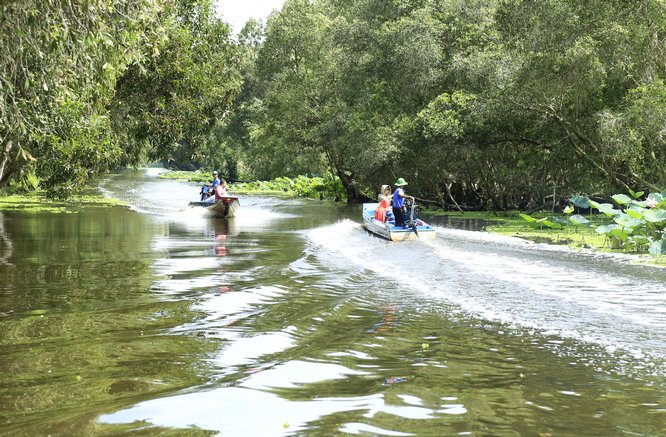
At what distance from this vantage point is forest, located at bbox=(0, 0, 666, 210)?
10.3 m

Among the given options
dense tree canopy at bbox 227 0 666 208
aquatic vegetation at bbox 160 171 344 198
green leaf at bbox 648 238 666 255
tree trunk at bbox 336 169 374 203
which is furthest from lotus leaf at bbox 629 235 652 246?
aquatic vegetation at bbox 160 171 344 198

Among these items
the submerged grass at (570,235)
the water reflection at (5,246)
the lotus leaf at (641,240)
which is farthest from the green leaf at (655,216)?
the water reflection at (5,246)

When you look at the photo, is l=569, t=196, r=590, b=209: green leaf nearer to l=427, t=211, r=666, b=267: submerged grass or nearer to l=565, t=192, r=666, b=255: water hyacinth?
l=427, t=211, r=666, b=267: submerged grass

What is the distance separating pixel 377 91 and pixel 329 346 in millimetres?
31810

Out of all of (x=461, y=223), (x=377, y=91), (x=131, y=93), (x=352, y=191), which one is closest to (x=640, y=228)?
(x=461, y=223)

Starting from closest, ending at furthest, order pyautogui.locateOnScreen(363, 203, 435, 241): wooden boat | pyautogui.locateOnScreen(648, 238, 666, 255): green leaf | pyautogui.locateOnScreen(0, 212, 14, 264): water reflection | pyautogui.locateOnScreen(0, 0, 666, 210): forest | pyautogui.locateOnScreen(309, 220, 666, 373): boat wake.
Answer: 1. pyautogui.locateOnScreen(309, 220, 666, 373): boat wake
2. pyautogui.locateOnScreen(0, 0, 666, 210): forest
3. pyautogui.locateOnScreen(0, 212, 14, 264): water reflection
4. pyautogui.locateOnScreen(648, 238, 666, 255): green leaf
5. pyautogui.locateOnScreen(363, 203, 435, 241): wooden boat

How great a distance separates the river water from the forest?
2779 mm

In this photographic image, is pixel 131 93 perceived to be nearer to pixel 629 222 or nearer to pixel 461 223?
pixel 629 222

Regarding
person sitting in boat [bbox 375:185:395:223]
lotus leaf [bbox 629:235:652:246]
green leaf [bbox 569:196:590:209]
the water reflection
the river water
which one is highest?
green leaf [bbox 569:196:590:209]

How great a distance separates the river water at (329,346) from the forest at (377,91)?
9.12ft

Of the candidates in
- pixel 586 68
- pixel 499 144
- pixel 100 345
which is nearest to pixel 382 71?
pixel 499 144

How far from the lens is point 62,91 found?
9.84 m

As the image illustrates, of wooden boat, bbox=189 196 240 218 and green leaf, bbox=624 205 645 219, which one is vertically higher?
green leaf, bbox=624 205 645 219

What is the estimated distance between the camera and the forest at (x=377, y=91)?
33.8 ft
